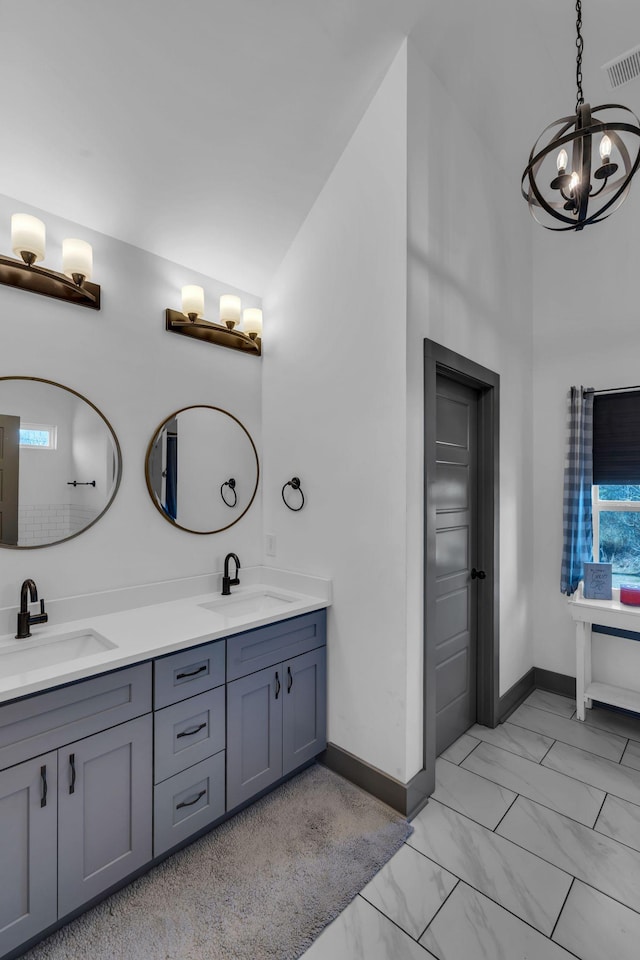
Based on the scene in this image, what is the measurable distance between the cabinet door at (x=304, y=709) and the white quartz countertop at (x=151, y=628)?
0.90 feet

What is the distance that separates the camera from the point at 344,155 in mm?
2309

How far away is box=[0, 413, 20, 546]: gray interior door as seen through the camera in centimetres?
187

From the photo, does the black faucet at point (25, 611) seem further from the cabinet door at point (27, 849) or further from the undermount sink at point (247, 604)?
the undermount sink at point (247, 604)

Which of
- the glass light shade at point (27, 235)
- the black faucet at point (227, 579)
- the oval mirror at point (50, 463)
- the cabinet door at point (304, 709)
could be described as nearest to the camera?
the glass light shade at point (27, 235)

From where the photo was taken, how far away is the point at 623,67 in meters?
2.03

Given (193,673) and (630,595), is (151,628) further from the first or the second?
(630,595)

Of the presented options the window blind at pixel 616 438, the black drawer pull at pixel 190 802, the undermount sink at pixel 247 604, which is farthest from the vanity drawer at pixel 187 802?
the window blind at pixel 616 438

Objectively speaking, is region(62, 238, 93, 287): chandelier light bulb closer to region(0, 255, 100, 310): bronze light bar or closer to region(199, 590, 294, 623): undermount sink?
region(0, 255, 100, 310): bronze light bar

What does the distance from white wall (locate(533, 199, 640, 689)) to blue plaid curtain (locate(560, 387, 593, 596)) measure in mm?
171

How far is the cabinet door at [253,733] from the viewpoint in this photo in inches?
77.0

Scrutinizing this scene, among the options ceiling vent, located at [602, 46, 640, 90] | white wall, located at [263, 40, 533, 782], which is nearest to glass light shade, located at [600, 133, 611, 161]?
white wall, located at [263, 40, 533, 782]

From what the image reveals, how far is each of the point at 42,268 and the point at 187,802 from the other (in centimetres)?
231

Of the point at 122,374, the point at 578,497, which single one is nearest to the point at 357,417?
the point at 122,374

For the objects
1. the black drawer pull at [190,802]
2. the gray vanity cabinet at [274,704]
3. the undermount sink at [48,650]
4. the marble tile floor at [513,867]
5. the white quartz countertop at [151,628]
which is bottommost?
the marble tile floor at [513,867]
